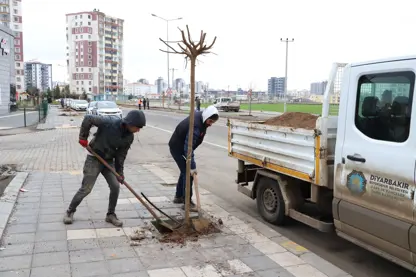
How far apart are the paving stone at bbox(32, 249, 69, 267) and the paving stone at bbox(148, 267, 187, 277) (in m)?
0.90

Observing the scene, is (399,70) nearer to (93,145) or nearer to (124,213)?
(93,145)

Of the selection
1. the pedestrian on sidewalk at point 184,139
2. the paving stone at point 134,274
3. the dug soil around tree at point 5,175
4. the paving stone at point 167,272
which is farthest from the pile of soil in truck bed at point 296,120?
the dug soil around tree at point 5,175

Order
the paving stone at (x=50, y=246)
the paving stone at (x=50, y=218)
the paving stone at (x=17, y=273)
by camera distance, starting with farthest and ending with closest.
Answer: the paving stone at (x=50, y=218), the paving stone at (x=50, y=246), the paving stone at (x=17, y=273)

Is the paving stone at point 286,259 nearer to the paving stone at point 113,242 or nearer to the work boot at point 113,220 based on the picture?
the paving stone at point 113,242

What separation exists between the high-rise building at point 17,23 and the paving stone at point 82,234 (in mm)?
99658

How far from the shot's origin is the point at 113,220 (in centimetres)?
520

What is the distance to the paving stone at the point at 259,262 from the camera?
13.1 ft

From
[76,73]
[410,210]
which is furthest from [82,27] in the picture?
[410,210]

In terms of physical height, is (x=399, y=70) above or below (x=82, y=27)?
below

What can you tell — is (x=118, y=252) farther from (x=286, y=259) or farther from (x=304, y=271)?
(x=304, y=271)

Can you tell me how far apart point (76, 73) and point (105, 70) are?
9734mm

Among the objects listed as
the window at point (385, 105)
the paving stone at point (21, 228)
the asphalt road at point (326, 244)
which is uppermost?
the window at point (385, 105)

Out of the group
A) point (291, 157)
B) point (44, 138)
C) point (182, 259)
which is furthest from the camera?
point (44, 138)

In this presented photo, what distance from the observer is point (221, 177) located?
8.83m
